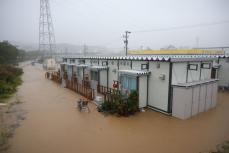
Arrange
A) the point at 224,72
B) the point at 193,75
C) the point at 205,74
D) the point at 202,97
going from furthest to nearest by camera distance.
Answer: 1. the point at 224,72
2. the point at 205,74
3. the point at 193,75
4. the point at 202,97

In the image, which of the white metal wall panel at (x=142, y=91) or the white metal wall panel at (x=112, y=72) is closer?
the white metal wall panel at (x=142, y=91)

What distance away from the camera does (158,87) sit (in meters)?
8.84

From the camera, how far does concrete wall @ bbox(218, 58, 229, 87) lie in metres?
14.5

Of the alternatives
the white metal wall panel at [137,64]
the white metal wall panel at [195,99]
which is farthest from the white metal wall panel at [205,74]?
the white metal wall panel at [137,64]

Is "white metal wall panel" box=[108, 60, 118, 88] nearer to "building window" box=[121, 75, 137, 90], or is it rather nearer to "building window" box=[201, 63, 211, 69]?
"building window" box=[121, 75, 137, 90]

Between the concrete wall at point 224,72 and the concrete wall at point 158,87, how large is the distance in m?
9.56

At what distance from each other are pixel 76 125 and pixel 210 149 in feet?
17.7

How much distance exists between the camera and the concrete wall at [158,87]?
27.7ft

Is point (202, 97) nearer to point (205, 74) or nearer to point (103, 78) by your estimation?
point (205, 74)

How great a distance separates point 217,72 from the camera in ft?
49.2

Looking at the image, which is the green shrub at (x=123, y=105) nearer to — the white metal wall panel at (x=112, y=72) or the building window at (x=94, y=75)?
the white metal wall panel at (x=112, y=72)

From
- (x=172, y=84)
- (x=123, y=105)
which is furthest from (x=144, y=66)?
(x=123, y=105)

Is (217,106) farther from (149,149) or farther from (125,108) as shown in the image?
(149,149)

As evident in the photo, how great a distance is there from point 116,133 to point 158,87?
3.67 meters
